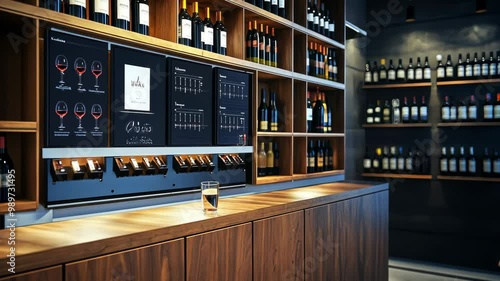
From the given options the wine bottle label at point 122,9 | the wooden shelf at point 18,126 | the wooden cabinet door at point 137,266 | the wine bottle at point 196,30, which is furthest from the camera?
the wine bottle at point 196,30

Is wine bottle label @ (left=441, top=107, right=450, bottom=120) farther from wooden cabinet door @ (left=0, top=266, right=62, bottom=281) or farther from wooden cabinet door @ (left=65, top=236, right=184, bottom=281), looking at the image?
wooden cabinet door @ (left=0, top=266, right=62, bottom=281)

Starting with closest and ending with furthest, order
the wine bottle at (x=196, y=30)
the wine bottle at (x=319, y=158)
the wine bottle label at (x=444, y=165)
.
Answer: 1. the wine bottle at (x=196, y=30)
2. the wine bottle at (x=319, y=158)
3. the wine bottle label at (x=444, y=165)

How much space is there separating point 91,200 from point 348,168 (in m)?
Answer: 3.51

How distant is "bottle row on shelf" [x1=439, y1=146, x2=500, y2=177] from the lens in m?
4.73

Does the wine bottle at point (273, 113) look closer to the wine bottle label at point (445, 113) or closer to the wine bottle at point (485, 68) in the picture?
the wine bottle label at point (445, 113)

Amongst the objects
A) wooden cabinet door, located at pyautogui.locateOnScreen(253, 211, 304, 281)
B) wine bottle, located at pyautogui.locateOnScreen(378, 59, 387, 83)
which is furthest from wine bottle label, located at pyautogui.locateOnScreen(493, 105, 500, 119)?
wooden cabinet door, located at pyautogui.locateOnScreen(253, 211, 304, 281)

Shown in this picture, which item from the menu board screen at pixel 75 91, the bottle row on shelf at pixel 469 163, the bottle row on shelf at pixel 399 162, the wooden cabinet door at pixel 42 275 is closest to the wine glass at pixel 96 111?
the menu board screen at pixel 75 91

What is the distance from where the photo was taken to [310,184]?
3529mm

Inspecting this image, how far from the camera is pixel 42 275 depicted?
128cm

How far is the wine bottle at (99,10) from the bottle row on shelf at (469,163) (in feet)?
13.7

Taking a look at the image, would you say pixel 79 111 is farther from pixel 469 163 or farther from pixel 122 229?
Answer: pixel 469 163

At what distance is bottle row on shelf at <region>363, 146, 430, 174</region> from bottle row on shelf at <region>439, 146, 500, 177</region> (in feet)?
0.67

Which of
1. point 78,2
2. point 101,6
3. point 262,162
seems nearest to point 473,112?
point 262,162

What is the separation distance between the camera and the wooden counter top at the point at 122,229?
131 centimetres
